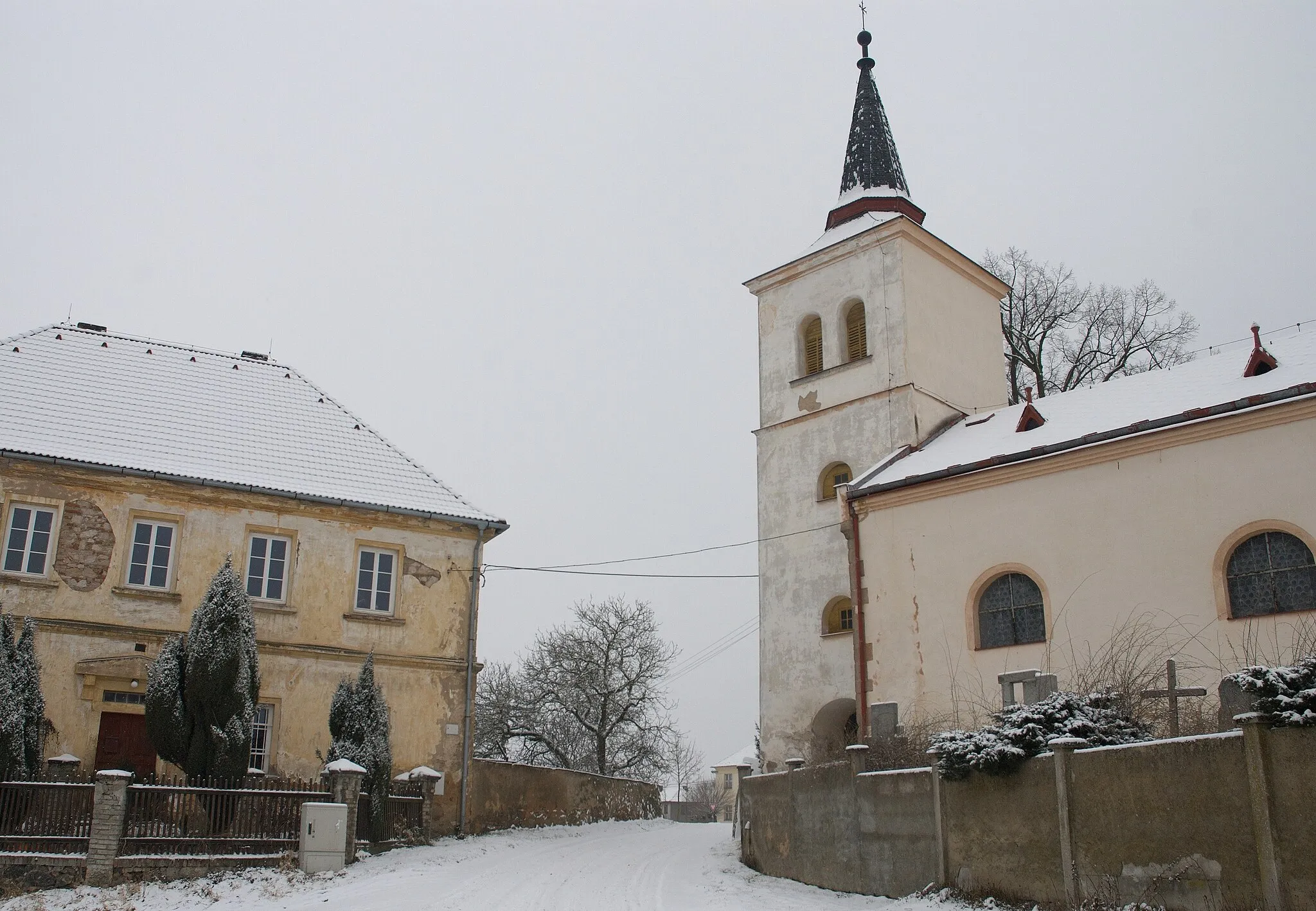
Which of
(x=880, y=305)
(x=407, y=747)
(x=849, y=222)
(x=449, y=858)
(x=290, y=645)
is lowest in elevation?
(x=449, y=858)

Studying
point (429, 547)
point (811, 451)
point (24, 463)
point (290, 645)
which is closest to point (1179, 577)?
point (811, 451)

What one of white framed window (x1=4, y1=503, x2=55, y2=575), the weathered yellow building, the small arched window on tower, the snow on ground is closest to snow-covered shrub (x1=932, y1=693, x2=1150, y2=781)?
the snow on ground

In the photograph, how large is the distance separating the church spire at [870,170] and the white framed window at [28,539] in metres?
19.6

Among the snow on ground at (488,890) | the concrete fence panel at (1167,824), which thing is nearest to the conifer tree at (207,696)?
the snow on ground at (488,890)

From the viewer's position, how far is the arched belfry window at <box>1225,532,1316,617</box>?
53.7 feet

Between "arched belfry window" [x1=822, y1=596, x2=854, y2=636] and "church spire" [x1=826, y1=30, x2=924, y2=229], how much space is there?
10.4 m

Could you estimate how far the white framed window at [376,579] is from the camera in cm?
2284

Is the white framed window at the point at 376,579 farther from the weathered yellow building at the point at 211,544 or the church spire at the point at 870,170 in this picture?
the church spire at the point at 870,170

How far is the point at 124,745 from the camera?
66.3 ft

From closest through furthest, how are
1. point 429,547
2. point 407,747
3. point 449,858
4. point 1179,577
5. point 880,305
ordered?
point 1179,577, point 449,858, point 407,747, point 429,547, point 880,305

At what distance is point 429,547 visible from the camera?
929 inches

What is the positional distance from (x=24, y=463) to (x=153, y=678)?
5.61 meters

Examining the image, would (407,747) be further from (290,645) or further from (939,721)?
(939,721)

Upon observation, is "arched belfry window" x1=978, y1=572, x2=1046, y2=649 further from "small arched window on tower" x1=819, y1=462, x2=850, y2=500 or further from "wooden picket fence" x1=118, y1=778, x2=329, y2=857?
"wooden picket fence" x1=118, y1=778, x2=329, y2=857
